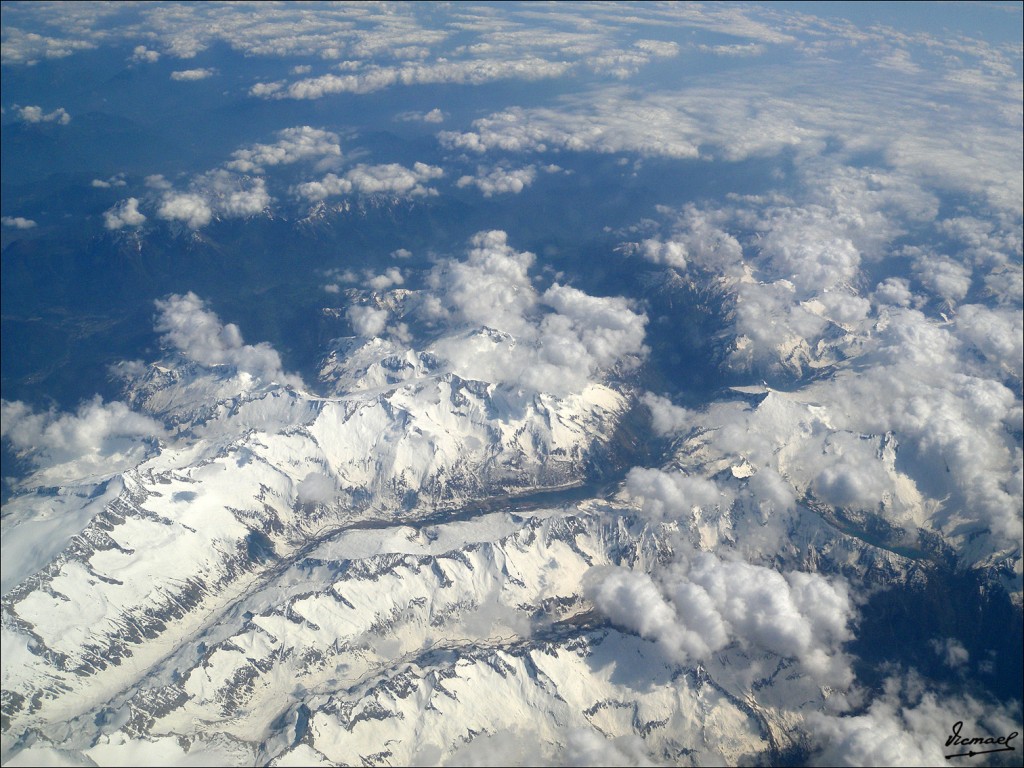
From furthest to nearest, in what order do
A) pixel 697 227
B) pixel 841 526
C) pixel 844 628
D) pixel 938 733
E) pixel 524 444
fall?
pixel 697 227 < pixel 524 444 < pixel 841 526 < pixel 844 628 < pixel 938 733

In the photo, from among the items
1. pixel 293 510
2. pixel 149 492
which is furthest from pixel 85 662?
pixel 293 510

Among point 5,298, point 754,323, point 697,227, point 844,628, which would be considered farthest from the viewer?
point 697,227

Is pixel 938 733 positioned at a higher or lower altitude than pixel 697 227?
lower

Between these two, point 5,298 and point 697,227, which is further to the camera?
point 697,227

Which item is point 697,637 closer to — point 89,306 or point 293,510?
point 293,510

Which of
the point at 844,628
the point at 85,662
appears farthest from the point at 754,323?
the point at 85,662

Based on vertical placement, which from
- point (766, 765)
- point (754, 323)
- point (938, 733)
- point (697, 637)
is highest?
point (754, 323)

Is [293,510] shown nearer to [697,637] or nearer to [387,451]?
[387,451]

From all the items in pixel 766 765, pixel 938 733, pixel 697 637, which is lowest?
pixel 766 765

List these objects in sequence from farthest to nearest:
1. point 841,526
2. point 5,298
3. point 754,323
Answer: point 5,298, point 754,323, point 841,526
